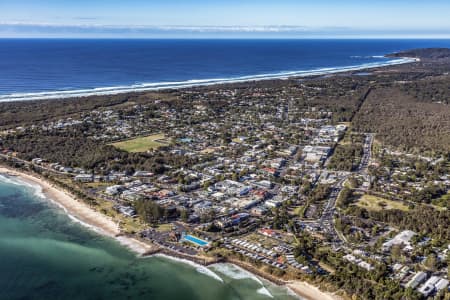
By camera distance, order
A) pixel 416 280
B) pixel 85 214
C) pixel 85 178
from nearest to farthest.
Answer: pixel 416 280 < pixel 85 214 < pixel 85 178

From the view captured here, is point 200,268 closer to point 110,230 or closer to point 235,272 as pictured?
point 235,272

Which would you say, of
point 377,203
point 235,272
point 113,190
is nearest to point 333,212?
point 377,203

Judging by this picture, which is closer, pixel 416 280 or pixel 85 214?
pixel 416 280

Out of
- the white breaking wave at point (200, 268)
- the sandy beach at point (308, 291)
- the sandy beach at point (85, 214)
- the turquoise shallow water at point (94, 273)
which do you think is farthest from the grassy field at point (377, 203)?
the sandy beach at point (85, 214)

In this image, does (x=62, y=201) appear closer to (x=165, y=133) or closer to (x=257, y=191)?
(x=257, y=191)

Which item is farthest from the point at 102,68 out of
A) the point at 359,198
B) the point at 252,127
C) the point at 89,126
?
the point at 359,198

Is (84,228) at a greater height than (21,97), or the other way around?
(21,97)
